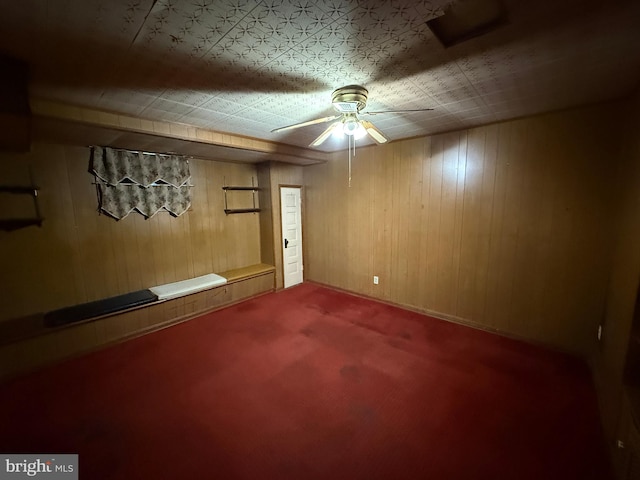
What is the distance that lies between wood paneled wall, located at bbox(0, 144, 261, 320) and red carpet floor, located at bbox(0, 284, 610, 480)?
88cm

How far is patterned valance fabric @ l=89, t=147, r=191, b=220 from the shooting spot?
3285 mm

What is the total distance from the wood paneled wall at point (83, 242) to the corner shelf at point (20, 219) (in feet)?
0.21

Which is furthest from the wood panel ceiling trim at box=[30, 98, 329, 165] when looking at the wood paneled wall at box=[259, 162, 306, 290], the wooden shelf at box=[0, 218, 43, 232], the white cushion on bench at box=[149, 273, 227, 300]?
the white cushion on bench at box=[149, 273, 227, 300]

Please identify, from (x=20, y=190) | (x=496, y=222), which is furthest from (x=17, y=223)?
(x=496, y=222)

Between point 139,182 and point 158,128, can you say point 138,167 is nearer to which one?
point 139,182

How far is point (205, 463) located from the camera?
171cm

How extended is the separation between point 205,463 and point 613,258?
3789mm

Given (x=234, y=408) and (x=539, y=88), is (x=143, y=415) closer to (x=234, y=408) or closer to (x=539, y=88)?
(x=234, y=408)

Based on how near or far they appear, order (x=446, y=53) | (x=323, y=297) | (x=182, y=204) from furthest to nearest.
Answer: (x=323, y=297) < (x=182, y=204) < (x=446, y=53)

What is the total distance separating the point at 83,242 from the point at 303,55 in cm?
340

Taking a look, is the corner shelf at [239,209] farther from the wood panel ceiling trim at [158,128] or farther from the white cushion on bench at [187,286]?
the white cushion on bench at [187,286]

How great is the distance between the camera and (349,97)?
2.02m

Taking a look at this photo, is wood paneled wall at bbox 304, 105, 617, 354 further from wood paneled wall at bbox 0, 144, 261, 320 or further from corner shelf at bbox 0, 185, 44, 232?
corner shelf at bbox 0, 185, 44, 232

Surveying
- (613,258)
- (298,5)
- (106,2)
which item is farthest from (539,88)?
(106,2)
